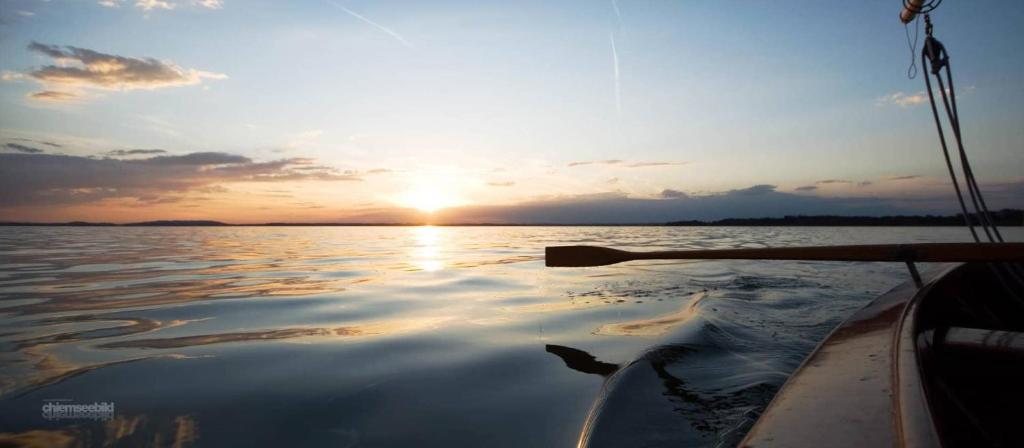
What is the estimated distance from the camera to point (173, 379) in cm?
317

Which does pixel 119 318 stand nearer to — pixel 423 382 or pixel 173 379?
pixel 173 379

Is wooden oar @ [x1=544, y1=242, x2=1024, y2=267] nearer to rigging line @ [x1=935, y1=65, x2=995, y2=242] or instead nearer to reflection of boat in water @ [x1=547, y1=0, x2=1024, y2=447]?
reflection of boat in water @ [x1=547, y1=0, x2=1024, y2=447]

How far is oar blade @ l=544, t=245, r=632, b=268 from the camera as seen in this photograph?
14.8 ft

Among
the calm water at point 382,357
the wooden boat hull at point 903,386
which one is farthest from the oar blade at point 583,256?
the wooden boat hull at point 903,386

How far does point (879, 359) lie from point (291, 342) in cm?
418

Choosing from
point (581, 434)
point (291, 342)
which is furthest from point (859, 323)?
point (291, 342)

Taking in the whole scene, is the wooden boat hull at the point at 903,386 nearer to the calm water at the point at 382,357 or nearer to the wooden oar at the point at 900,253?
the wooden oar at the point at 900,253

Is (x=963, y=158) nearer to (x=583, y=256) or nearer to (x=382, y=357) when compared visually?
(x=583, y=256)

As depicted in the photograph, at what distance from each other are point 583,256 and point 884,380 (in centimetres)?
290

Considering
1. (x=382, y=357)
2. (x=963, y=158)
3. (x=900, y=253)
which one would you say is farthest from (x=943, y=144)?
(x=382, y=357)

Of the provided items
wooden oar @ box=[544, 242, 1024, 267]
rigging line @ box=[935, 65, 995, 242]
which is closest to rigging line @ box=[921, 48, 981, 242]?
rigging line @ box=[935, 65, 995, 242]

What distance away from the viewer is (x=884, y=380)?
1.77 metres

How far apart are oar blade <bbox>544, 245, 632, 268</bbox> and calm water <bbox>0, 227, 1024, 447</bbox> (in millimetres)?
724

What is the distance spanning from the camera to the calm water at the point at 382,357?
2.48m
